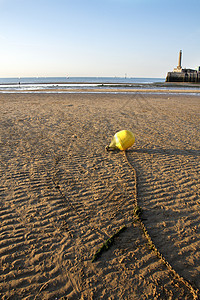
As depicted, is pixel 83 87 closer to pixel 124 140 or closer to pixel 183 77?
pixel 183 77

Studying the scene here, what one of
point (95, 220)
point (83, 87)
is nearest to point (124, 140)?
point (95, 220)

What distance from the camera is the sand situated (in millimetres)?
2410

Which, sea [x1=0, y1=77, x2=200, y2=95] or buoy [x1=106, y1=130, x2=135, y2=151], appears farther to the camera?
sea [x1=0, y1=77, x2=200, y2=95]

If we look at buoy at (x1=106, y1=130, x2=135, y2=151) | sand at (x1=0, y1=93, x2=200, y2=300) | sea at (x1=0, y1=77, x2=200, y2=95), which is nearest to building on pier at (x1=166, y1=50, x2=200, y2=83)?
sea at (x1=0, y1=77, x2=200, y2=95)

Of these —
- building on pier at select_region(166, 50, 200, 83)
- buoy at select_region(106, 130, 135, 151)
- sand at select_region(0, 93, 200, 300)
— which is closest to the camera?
sand at select_region(0, 93, 200, 300)

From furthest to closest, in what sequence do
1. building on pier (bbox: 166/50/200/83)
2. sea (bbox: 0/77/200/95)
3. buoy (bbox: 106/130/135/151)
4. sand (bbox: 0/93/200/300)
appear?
building on pier (bbox: 166/50/200/83), sea (bbox: 0/77/200/95), buoy (bbox: 106/130/135/151), sand (bbox: 0/93/200/300)

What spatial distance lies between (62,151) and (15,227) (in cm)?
323

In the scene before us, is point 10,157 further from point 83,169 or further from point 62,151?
point 83,169

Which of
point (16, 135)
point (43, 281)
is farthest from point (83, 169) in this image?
point (16, 135)

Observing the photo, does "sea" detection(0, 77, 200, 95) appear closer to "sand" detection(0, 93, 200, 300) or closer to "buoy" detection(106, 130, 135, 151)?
"buoy" detection(106, 130, 135, 151)

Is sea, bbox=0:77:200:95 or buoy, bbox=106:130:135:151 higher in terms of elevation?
sea, bbox=0:77:200:95

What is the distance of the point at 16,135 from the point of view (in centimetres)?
779

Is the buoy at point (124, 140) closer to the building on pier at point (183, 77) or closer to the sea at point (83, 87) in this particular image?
the sea at point (83, 87)

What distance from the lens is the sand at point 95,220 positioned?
241 cm
